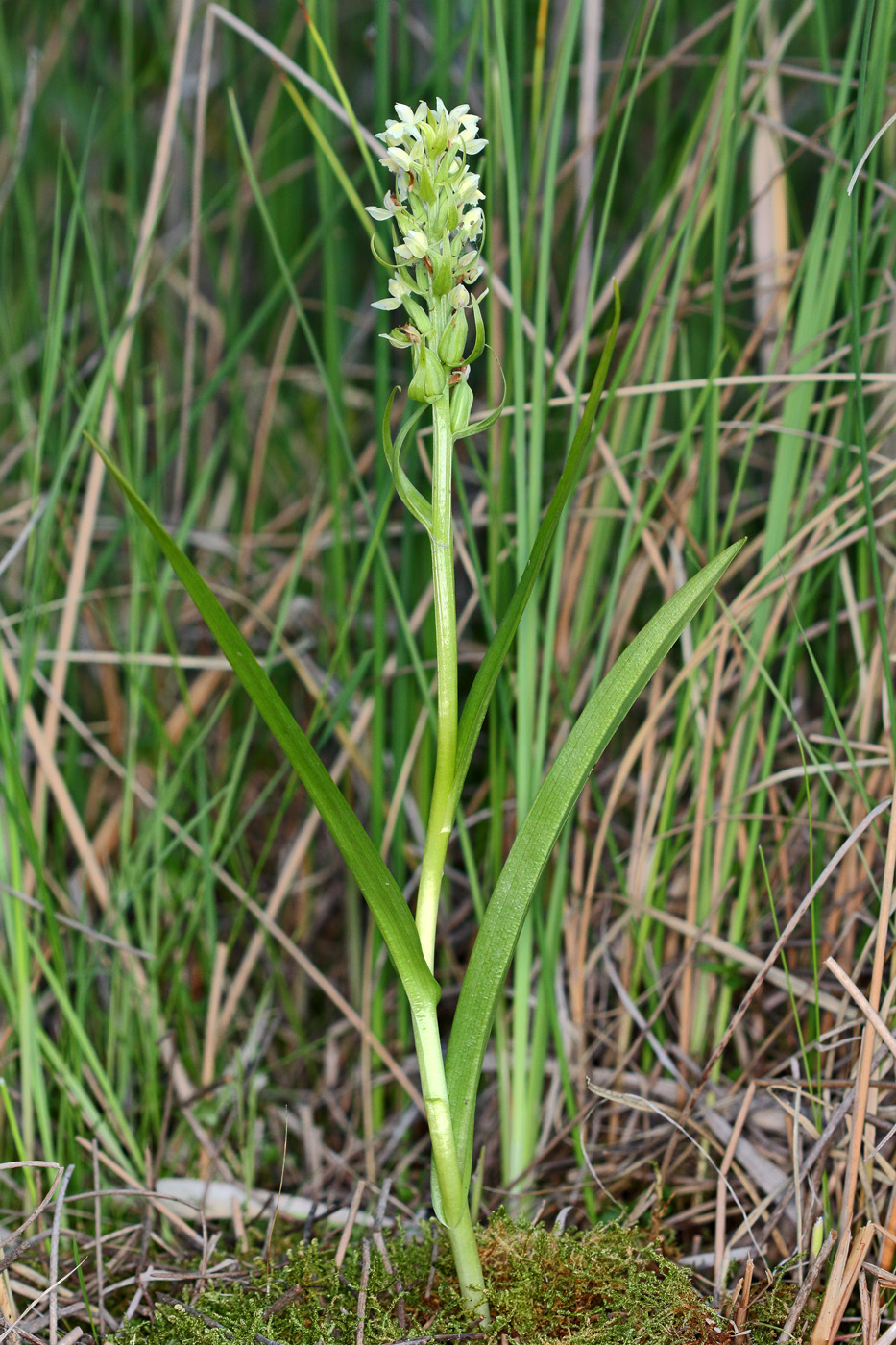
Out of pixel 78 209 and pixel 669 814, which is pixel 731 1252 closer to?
pixel 669 814

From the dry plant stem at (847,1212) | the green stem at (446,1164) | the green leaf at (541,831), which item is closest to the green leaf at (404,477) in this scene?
the green leaf at (541,831)

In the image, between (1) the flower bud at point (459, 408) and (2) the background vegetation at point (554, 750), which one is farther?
(2) the background vegetation at point (554, 750)

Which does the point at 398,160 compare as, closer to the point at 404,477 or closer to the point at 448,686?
the point at 404,477

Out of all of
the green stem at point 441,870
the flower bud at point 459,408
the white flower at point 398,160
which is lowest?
the green stem at point 441,870

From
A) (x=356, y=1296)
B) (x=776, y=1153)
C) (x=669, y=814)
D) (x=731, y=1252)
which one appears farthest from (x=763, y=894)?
(x=356, y=1296)

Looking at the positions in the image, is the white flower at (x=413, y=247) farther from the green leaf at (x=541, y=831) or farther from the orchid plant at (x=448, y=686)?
the green leaf at (x=541, y=831)

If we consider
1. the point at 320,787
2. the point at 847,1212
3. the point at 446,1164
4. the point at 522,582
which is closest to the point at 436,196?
the point at 522,582

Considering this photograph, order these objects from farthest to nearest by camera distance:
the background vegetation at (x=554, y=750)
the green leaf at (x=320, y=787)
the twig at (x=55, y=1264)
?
the background vegetation at (x=554, y=750) → the twig at (x=55, y=1264) → the green leaf at (x=320, y=787)

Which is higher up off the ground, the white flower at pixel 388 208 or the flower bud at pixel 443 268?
the white flower at pixel 388 208
